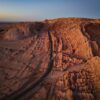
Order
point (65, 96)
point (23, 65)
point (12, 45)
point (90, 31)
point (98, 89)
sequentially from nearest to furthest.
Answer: point (65, 96)
point (98, 89)
point (23, 65)
point (12, 45)
point (90, 31)

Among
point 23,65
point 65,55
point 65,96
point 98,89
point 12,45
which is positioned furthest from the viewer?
point 12,45

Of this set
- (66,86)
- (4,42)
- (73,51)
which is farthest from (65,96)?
(4,42)

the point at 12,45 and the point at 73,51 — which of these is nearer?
the point at 73,51

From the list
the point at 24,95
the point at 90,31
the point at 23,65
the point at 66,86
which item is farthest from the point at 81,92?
the point at 90,31

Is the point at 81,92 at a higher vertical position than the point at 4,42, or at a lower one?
lower

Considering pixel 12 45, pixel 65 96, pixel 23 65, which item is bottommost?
pixel 65 96

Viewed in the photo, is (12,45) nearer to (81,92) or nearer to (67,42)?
(67,42)

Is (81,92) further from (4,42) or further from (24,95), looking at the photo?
(4,42)
